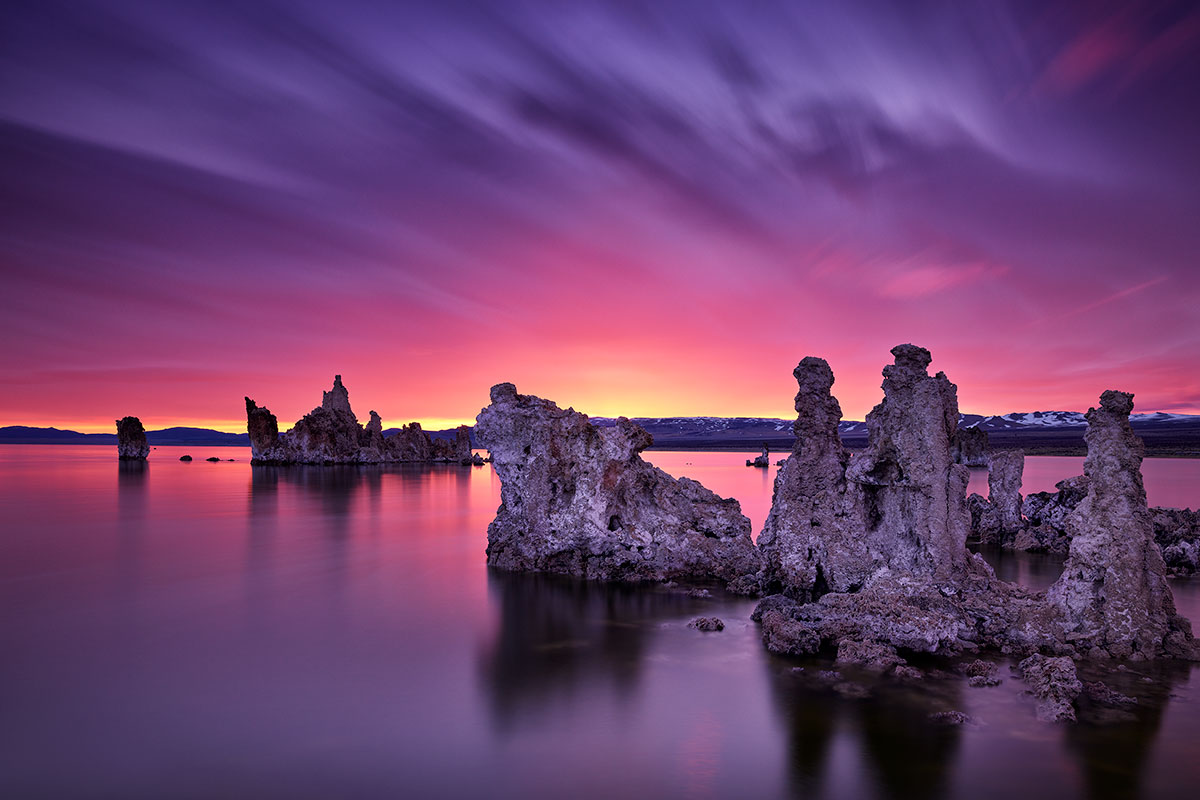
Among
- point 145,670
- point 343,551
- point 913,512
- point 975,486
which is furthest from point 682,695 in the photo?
point 975,486

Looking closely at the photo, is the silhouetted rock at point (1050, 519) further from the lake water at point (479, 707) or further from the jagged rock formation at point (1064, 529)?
the lake water at point (479, 707)

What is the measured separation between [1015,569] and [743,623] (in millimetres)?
12672

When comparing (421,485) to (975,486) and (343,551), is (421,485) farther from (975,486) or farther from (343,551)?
(975,486)

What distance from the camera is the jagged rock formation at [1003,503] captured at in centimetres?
2838

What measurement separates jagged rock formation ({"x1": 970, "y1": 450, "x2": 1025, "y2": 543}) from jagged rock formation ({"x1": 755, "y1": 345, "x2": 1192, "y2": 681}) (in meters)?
14.3

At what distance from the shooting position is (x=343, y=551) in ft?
93.8

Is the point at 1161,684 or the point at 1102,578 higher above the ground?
the point at 1102,578

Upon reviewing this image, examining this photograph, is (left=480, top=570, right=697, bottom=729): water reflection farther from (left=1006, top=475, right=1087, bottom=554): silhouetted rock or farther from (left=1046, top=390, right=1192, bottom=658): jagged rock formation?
(left=1006, top=475, right=1087, bottom=554): silhouetted rock

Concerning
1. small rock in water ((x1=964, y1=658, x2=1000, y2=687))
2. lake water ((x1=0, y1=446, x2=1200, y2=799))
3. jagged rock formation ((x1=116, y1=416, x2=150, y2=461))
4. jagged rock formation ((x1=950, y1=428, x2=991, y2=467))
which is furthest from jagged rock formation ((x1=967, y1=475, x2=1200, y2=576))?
jagged rock formation ((x1=116, y1=416, x2=150, y2=461))

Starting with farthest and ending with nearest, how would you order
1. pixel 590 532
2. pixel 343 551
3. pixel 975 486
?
1. pixel 975 486
2. pixel 343 551
3. pixel 590 532

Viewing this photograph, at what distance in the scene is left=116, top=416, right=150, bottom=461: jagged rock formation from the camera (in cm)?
11806

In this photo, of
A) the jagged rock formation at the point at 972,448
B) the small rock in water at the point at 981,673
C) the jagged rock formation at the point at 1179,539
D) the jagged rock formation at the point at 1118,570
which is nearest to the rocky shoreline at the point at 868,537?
the jagged rock formation at the point at 1118,570

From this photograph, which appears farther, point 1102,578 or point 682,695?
point 1102,578

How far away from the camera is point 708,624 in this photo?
15.6 meters
